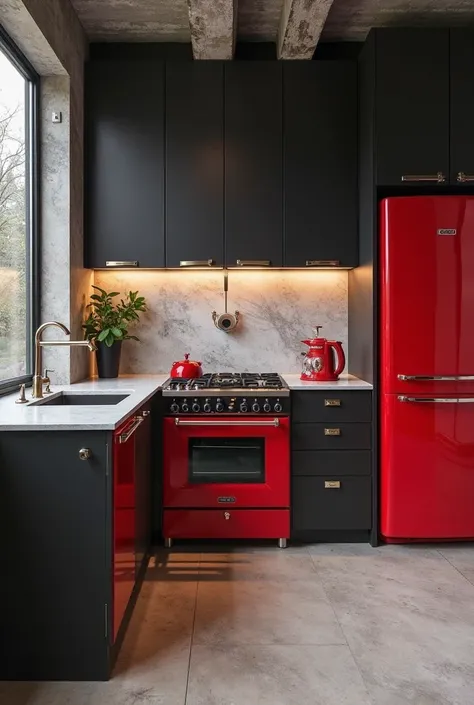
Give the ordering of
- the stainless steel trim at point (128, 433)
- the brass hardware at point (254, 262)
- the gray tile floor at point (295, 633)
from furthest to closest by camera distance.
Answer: the brass hardware at point (254, 262) < the stainless steel trim at point (128, 433) < the gray tile floor at point (295, 633)

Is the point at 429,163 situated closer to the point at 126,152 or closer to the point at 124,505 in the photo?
the point at 126,152

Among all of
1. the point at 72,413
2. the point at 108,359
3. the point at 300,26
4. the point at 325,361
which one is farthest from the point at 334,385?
the point at 300,26

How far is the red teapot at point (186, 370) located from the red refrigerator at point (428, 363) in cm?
111

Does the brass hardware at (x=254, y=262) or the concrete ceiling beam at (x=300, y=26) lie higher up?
the concrete ceiling beam at (x=300, y=26)

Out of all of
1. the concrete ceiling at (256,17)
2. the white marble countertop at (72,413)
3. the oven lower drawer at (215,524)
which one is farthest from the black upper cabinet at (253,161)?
the oven lower drawer at (215,524)

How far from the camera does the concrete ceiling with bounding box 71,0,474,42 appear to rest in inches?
117

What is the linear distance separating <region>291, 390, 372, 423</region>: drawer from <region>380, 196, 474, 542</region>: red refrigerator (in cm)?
13

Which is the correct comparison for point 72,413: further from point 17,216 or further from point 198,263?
point 198,263

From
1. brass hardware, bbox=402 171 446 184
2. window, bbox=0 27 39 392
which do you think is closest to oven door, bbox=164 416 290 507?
window, bbox=0 27 39 392

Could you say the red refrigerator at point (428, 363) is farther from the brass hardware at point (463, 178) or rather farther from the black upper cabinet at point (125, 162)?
the black upper cabinet at point (125, 162)

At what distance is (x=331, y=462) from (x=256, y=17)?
101 inches

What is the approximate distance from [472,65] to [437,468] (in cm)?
217

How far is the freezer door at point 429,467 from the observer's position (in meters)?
2.83

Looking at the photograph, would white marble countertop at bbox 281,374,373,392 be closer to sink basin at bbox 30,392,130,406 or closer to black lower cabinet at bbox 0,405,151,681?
sink basin at bbox 30,392,130,406
